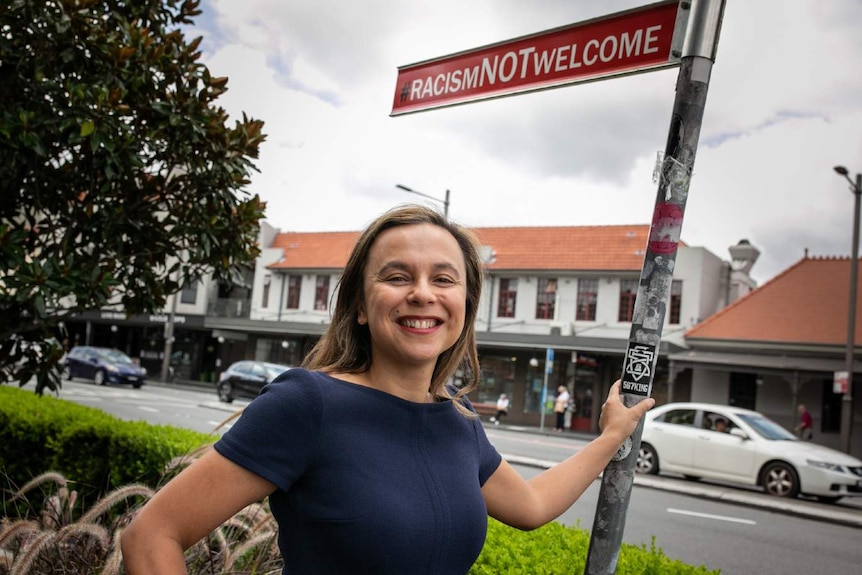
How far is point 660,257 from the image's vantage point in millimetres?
2115

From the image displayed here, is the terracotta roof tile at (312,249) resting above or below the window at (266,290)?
above

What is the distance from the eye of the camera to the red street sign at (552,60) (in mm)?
2268

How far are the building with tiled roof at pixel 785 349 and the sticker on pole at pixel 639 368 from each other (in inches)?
965

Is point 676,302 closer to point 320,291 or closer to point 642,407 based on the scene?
point 320,291

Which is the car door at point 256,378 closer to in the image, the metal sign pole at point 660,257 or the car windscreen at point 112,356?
the car windscreen at point 112,356

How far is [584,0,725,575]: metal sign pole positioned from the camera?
2.09 m

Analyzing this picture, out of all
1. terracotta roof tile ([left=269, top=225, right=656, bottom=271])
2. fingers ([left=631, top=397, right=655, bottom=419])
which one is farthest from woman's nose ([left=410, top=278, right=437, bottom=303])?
terracotta roof tile ([left=269, top=225, right=656, bottom=271])

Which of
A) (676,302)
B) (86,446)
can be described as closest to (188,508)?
(86,446)

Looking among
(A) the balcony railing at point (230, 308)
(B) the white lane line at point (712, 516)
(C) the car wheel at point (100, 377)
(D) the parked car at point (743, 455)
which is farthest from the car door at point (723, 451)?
(A) the balcony railing at point (230, 308)

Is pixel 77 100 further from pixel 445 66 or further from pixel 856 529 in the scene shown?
pixel 856 529

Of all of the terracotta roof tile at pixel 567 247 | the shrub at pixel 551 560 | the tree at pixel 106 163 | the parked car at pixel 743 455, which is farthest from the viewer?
the terracotta roof tile at pixel 567 247

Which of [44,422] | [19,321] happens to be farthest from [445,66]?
[44,422]

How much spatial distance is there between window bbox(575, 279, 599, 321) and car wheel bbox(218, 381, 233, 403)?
14971mm

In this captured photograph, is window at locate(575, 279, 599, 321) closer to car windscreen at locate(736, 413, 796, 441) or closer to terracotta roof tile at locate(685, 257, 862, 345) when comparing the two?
terracotta roof tile at locate(685, 257, 862, 345)
